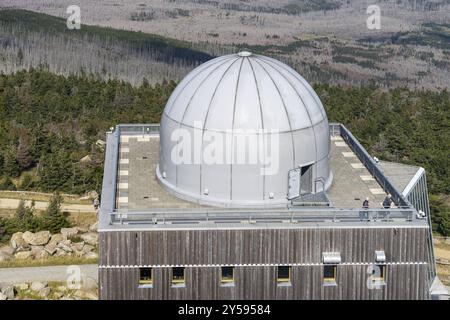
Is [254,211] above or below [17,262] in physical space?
above

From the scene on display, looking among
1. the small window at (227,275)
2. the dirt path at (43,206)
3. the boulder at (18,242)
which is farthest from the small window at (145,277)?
the dirt path at (43,206)

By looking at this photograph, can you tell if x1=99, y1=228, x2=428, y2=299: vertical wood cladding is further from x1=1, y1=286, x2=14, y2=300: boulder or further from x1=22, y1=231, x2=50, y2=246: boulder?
x1=22, y1=231, x2=50, y2=246: boulder

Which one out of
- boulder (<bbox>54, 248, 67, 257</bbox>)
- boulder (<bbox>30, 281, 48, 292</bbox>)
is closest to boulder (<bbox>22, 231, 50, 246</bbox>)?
boulder (<bbox>54, 248, 67, 257</bbox>)

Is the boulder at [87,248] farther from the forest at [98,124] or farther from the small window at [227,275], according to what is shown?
the small window at [227,275]

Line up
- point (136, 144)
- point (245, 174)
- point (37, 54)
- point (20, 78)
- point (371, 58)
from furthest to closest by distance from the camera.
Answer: point (371, 58)
point (37, 54)
point (20, 78)
point (136, 144)
point (245, 174)

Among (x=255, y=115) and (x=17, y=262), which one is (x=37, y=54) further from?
(x=255, y=115)

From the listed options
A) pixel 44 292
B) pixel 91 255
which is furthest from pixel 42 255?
pixel 44 292

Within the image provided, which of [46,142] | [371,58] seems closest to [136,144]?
Answer: [46,142]

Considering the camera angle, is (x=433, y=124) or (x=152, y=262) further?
(x=433, y=124)
